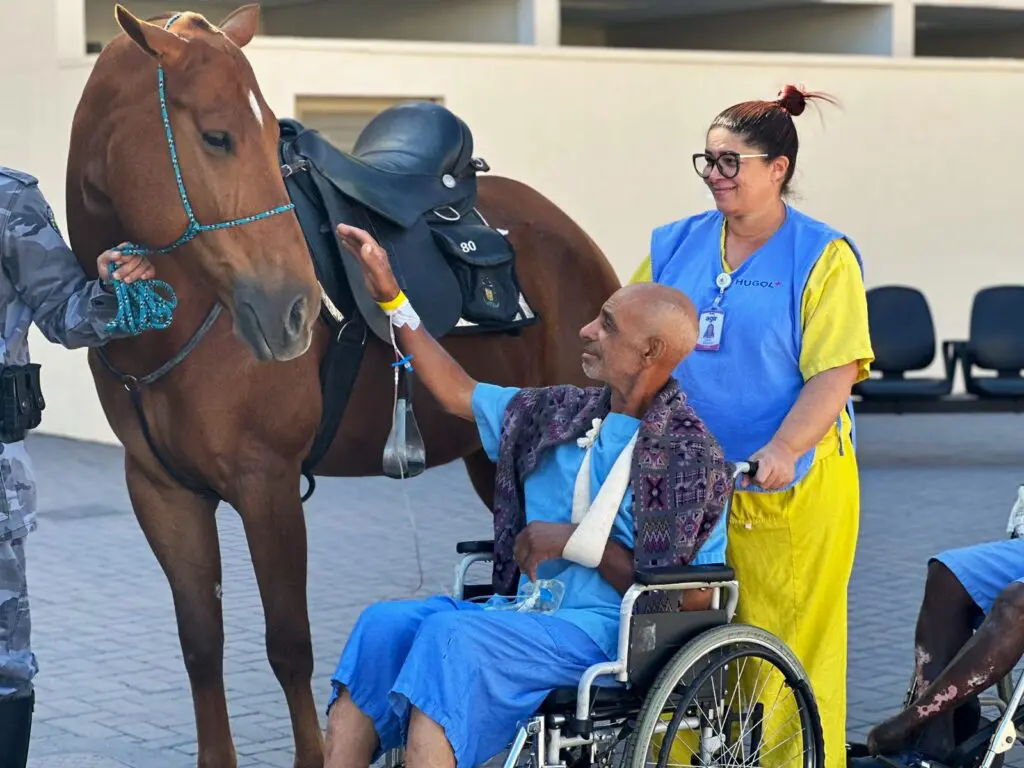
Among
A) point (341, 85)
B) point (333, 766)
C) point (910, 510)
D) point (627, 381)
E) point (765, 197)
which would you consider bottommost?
point (910, 510)

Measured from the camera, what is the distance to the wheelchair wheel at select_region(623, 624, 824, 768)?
3.22m

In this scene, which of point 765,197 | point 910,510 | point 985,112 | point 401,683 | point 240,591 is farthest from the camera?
point 985,112

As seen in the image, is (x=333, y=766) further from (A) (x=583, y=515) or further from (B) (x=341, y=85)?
(B) (x=341, y=85)

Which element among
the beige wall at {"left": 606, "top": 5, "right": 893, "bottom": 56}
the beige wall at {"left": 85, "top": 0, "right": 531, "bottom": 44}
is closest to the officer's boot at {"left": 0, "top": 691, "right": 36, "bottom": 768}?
the beige wall at {"left": 85, "top": 0, "right": 531, "bottom": 44}

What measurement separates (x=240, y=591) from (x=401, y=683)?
13.1 feet

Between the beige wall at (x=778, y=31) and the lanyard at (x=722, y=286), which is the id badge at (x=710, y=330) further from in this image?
the beige wall at (x=778, y=31)

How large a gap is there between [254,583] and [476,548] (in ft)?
11.7

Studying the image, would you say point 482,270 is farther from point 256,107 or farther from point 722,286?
point 256,107

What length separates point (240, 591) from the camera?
7047 mm

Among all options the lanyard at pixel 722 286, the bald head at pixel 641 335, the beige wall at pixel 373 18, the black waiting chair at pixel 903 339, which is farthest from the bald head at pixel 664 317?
the beige wall at pixel 373 18

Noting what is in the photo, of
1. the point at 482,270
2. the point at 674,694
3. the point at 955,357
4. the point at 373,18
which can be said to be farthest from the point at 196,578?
the point at 373,18

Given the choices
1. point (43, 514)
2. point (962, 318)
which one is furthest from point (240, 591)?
point (962, 318)

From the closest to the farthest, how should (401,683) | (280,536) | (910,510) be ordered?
(401,683) < (280,536) < (910,510)

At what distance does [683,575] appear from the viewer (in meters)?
3.28
